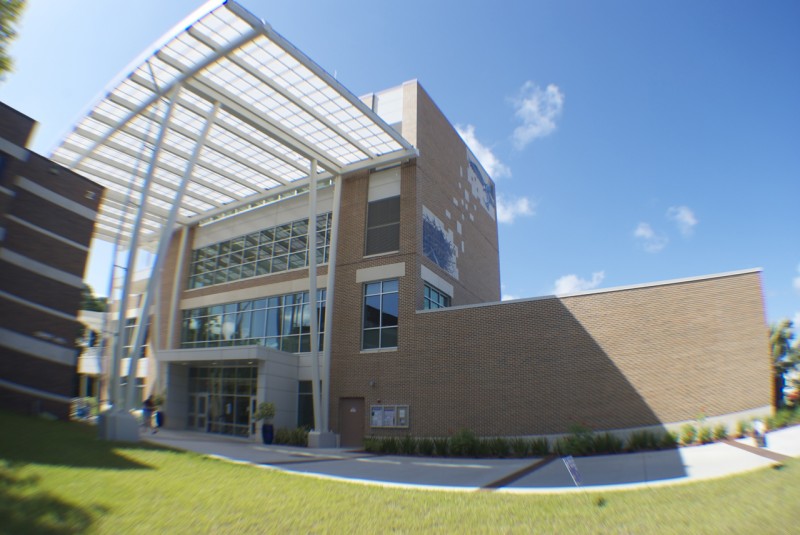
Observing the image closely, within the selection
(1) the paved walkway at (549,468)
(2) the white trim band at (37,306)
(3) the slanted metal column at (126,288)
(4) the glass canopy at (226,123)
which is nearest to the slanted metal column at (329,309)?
(4) the glass canopy at (226,123)

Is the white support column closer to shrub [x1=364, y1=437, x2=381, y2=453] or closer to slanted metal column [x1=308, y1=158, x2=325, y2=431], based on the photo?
slanted metal column [x1=308, y1=158, x2=325, y2=431]

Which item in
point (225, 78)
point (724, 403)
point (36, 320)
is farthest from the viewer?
point (225, 78)

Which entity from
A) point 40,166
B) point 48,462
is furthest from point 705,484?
point 40,166

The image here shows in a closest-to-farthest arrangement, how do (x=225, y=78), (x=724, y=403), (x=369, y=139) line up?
(x=724, y=403) < (x=225, y=78) < (x=369, y=139)

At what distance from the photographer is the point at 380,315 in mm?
23500

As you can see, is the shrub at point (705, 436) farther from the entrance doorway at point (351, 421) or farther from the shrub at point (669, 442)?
the entrance doorway at point (351, 421)

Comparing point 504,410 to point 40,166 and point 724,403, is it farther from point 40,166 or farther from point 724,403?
point 40,166

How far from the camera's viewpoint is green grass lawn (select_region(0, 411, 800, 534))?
6285 mm

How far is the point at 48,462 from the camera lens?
28.9ft

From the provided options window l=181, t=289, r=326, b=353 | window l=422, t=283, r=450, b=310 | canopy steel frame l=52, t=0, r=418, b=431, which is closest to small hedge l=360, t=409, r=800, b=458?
canopy steel frame l=52, t=0, r=418, b=431

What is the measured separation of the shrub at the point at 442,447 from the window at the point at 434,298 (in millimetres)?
6522

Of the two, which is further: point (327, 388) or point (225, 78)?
point (327, 388)

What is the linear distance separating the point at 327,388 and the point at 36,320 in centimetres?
1189

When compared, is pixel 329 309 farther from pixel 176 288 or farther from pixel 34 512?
pixel 34 512
